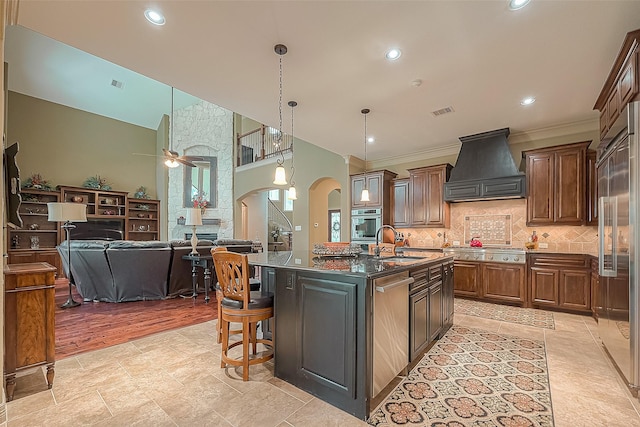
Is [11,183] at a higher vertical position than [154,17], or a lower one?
lower

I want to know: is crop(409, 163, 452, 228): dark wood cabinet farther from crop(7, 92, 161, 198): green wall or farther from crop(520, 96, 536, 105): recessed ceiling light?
crop(7, 92, 161, 198): green wall

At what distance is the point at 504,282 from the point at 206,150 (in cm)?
956

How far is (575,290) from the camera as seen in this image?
4.00 meters

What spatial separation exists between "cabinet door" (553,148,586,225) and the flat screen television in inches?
245

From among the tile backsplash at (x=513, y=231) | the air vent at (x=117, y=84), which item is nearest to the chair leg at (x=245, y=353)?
the tile backsplash at (x=513, y=231)

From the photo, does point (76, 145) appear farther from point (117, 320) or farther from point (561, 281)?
point (561, 281)

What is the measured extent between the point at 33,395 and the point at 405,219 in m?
5.55

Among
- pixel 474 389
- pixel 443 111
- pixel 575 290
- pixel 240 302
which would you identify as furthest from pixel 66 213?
pixel 575 290

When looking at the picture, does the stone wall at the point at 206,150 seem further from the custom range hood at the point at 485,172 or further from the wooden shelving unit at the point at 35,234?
the custom range hood at the point at 485,172

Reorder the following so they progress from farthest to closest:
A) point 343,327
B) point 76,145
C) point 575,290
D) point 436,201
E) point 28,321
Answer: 1. point 76,145
2. point 436,201
3. point 575,290
4. point 28,321
5. point 343,327

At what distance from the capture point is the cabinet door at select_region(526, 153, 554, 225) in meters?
4.39

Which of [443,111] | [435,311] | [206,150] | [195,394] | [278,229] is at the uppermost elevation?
[206,150]

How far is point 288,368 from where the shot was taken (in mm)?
2193

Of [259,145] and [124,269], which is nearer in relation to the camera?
[124,269]
